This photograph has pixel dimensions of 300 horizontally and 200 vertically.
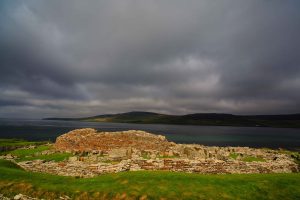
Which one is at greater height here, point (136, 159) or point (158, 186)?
point (136, 159)

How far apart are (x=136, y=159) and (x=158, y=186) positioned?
28.9 feet

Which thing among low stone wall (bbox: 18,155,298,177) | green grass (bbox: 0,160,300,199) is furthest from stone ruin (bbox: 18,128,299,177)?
green grass (bbox: 0,160,300,199)

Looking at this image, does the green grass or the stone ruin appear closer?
the green grass

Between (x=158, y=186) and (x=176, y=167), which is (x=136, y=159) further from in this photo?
(x=158, y=186)

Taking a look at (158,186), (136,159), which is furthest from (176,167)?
(158,186)

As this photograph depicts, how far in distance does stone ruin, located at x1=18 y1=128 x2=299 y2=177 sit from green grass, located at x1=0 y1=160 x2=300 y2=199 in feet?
15.3

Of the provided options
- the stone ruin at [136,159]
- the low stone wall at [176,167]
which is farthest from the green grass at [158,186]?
the stone ruin at [136,159]

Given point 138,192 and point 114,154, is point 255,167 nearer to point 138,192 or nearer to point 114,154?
point 138,192

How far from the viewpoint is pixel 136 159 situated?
25.6 m

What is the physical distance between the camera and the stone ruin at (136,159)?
80.0 feet

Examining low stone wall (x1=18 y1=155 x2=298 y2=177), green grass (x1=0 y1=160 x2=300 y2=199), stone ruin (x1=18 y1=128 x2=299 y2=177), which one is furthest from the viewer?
stone ruin (x1=18 y1=128 x2=299 y2=177)

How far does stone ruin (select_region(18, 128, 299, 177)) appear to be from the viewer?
960 inches

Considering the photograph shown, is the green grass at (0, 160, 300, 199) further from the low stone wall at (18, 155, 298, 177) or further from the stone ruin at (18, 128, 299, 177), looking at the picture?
the stone ruin at (18, 128, 299, 177)

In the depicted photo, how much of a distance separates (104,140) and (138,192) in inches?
912
